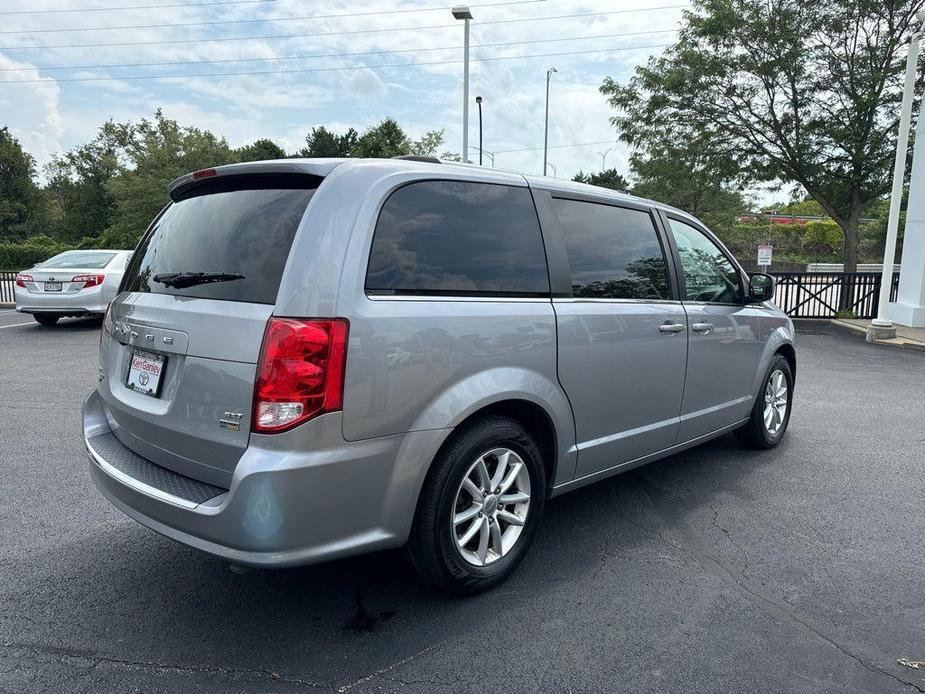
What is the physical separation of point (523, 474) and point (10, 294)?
21399mm

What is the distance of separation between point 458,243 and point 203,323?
1.08 metres

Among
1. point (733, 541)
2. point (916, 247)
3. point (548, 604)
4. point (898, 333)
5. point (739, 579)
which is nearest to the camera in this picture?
point (548, 604)

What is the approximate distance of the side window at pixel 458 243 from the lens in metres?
2.68

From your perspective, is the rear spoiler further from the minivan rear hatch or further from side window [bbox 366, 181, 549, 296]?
side window [bbox 366, 181, 549, 296]

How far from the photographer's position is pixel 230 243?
2.76 metres

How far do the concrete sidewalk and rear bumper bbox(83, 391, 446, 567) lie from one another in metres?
11.3

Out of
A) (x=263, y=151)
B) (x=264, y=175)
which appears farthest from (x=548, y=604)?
(x=263, y=151)

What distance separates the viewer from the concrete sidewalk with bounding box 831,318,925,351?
11.2 m

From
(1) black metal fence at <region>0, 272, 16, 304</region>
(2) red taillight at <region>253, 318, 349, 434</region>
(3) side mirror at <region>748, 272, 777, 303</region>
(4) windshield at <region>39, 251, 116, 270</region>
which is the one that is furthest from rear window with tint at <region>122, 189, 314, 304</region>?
(1) black metal fence at <region>0, 272, 16, 304</region>

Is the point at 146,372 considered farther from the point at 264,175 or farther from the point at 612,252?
the point at 612,252

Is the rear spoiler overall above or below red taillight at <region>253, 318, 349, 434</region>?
above

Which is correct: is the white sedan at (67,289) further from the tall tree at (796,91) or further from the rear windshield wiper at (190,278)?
the tall tree at (796,91)

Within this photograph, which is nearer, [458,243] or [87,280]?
[458,243]

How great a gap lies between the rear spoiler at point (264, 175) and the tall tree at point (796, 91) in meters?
16.1
